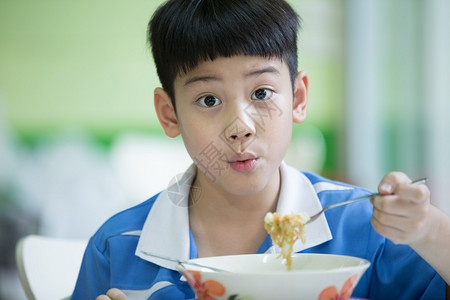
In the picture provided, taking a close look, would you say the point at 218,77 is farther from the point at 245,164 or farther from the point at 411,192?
the point at 411,192

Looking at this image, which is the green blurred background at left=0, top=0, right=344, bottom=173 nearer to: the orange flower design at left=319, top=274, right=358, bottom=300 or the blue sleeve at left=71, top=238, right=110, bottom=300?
the blue sleeve at left=71, top=238, right=110, bottom=300

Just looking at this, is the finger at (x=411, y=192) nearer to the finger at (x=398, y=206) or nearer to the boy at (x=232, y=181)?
the finger at (x=398, y=206)

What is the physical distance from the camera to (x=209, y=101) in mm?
881

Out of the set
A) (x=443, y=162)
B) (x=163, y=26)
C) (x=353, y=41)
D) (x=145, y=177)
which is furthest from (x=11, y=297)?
(x=353, y=41)

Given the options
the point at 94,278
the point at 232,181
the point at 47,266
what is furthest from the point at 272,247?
the point at 47,266

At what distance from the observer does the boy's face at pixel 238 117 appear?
85cm

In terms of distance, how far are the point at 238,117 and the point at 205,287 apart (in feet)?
1.06

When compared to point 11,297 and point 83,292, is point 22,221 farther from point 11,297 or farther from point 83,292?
point 83,292

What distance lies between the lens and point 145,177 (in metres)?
2.91

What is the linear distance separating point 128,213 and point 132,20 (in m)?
2.14

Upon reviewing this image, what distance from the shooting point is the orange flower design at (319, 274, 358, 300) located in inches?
21.9

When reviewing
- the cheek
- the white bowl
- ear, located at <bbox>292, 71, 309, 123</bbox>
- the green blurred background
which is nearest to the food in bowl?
the white bowl

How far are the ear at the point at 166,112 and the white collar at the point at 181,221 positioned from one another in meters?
0.12

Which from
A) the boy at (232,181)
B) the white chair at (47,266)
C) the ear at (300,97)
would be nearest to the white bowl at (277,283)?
the boy at (232,181)
